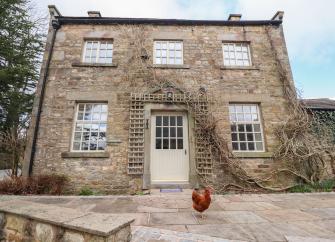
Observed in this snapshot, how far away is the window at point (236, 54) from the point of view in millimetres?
7794

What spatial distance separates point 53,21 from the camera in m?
7.62

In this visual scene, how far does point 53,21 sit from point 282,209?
9279 mm

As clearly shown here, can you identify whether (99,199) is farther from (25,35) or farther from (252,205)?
(25,35)

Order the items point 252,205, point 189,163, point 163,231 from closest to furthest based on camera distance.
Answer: point 163,231, point 252,205, point 189,163

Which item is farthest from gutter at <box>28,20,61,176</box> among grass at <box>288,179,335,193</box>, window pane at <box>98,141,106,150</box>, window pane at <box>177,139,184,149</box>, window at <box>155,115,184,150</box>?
grass at <box>288,179,335,193</box>

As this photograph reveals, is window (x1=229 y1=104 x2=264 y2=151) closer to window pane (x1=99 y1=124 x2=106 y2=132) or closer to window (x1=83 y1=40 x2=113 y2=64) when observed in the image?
window pane (x1=99 y1=124 x2=106 y2=132)

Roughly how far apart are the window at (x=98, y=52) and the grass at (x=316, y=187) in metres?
7.60

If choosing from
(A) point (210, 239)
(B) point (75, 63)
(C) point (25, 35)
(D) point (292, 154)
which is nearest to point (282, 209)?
(A) point (210, 239)

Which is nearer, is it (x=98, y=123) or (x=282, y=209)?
(x=282, y=209)

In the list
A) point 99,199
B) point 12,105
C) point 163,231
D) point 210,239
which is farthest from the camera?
point 12,105

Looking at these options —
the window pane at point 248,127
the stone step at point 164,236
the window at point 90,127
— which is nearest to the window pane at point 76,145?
the window at point 90,127

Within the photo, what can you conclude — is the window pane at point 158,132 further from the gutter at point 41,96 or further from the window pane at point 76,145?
the gutter at point 41,96

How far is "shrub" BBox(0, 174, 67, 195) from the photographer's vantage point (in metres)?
5.60

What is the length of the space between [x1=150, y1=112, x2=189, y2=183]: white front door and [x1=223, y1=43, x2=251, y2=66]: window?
2892 mm
